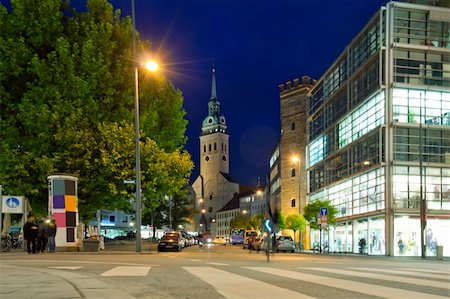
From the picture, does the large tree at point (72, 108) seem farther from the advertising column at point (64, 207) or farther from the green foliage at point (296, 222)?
the green foliage at point (296, 222)

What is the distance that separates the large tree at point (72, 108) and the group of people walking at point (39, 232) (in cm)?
364

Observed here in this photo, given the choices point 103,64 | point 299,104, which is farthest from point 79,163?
point 299,104

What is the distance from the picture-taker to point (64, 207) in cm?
2548

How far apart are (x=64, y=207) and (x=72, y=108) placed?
484 cm

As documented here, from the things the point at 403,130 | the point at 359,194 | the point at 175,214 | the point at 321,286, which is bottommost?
the point at 175,214

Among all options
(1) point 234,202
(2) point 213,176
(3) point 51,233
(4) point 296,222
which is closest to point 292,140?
(4) point 296,222

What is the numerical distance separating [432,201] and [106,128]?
1103 inches

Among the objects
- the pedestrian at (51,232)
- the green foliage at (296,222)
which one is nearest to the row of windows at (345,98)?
the green foliage at (296,222)

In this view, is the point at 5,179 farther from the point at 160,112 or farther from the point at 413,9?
the point at 413,9

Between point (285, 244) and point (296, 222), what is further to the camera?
point (296, 222)

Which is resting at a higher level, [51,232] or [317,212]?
[51,232]

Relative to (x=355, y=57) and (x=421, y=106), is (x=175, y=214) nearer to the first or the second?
(x=355, y=57)

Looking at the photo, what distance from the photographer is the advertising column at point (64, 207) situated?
82.9 ft

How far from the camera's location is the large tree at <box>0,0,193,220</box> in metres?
26.4
